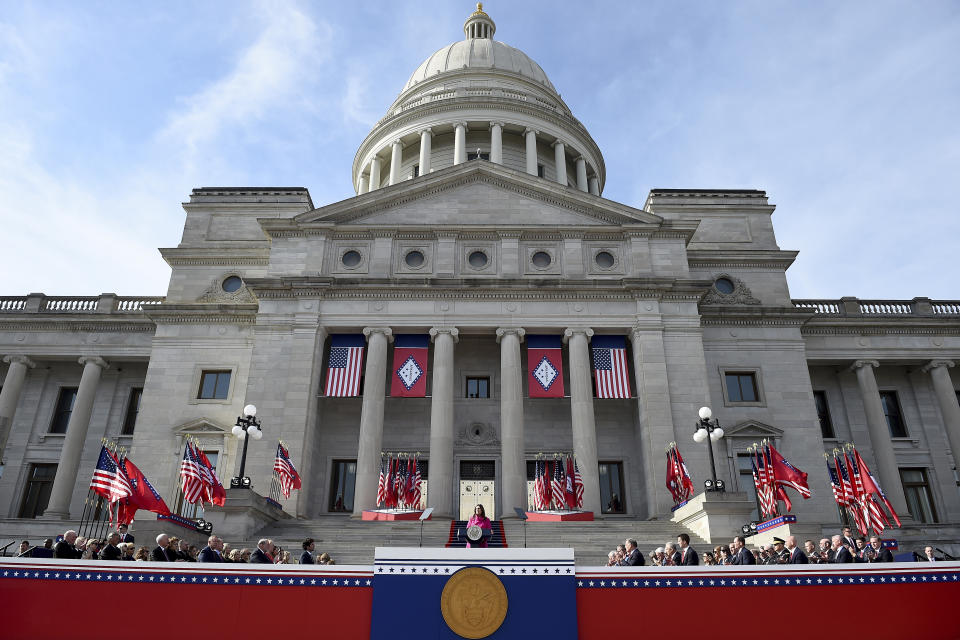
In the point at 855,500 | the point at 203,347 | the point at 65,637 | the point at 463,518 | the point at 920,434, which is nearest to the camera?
the point at 65,637

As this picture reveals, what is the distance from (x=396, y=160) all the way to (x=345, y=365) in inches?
930

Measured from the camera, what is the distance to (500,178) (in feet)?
111

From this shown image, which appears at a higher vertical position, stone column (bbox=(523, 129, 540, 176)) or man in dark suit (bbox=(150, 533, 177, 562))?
stone column (bbox=(523, 129, 540, 176))

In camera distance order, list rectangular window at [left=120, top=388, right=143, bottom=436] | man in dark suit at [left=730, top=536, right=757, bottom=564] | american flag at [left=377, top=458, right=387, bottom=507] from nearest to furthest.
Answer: man in dark suit at [left=730, top=536, right=757, bottom=564] → american flag at [left=377, top=458, right=387, bottom=507] → rectangular window at [left=120, top=388, right=143, bottom=436]

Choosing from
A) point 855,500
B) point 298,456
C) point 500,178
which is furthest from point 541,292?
point 855,500

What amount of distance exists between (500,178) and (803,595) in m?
27.4

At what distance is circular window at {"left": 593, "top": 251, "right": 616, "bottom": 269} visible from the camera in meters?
32.2

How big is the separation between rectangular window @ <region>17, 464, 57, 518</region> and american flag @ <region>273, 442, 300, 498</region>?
50.5ft

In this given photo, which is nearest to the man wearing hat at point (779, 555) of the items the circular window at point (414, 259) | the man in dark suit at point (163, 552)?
the man in dark suit at point (163, 552)

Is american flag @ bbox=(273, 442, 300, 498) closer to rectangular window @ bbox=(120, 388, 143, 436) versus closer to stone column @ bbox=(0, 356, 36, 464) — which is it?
rectangular window @ bbox=(120, 388, 143, 436)

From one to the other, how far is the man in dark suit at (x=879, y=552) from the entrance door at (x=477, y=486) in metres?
18.8

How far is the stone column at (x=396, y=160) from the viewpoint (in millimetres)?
48625

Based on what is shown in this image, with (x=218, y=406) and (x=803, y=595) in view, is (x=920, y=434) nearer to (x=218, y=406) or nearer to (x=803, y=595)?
(x=803, y=595)

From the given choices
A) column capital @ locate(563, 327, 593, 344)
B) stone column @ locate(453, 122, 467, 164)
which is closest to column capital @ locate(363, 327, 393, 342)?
column capital @ locate(563, 327, 593, 344)
